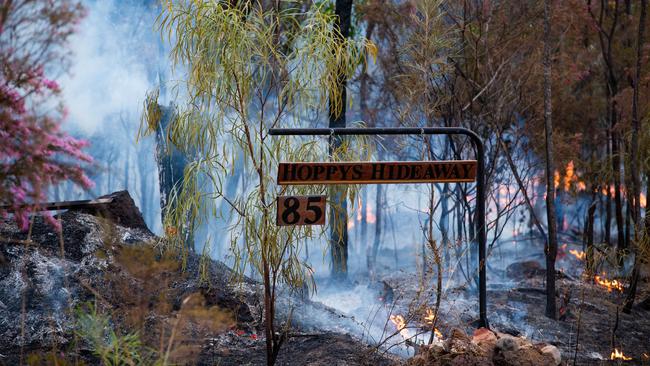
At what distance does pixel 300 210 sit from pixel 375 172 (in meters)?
0.49

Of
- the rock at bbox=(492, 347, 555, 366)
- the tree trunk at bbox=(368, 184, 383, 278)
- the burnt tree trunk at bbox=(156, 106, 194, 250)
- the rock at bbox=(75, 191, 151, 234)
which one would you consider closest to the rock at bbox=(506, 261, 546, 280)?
the tree trunk at bbox=(368, 184, 383, 278)

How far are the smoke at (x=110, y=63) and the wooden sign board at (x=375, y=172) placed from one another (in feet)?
12.5

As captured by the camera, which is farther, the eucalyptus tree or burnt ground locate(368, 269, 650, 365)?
burnt ground locate(368, 269, 650, 365)

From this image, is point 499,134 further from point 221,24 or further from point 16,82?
point 16,82

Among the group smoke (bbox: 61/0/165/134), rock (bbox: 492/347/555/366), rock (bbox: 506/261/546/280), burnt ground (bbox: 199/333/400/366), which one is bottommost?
rock (bbox: 506/261/546/280)

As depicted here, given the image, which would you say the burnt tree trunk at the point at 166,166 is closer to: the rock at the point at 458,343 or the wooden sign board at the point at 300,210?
the wooden sign board at the point at 300,210

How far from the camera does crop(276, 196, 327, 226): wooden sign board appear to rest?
416 cm

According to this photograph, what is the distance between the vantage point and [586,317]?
781 centimetres

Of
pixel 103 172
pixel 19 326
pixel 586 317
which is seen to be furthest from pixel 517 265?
pixel 19 326

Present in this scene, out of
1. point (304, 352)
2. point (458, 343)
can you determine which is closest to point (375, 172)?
point (458, 343)

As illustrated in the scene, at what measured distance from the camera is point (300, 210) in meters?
4.20

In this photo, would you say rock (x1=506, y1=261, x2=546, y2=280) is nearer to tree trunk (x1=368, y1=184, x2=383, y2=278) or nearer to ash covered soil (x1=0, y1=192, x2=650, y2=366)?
tree trunk (x1=368, y1=184, x2=383, y2=278)

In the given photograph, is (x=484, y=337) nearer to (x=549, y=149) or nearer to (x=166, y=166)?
(x=549, y=149)

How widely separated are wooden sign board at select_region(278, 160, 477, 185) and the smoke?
3.80 meters
